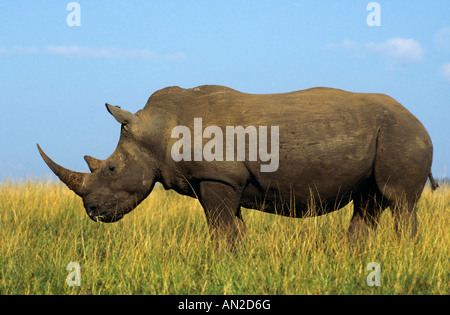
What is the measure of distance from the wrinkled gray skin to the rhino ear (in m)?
0.01

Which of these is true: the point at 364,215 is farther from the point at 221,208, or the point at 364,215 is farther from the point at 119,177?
the point at 119,177

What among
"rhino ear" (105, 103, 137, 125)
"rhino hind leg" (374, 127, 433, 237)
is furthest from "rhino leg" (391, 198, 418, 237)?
"rhino ear" (105, 103, 137, 125)

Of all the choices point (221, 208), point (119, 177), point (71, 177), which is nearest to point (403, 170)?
point (221, 208)

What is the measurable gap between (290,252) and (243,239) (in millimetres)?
591

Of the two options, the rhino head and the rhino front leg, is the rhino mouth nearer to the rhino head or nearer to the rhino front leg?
the rhino head

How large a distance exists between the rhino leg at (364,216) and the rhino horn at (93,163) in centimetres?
323

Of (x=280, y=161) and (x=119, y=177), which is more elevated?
(x=280, y=161)

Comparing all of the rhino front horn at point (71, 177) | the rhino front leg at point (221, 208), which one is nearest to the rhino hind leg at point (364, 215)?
the rhino front leg at point (221, 208)

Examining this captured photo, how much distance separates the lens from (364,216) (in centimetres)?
731

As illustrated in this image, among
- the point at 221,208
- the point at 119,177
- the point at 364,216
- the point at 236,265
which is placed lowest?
the point at 236,265

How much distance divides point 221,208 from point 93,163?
176cm

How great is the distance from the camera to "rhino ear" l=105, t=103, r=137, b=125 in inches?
261
